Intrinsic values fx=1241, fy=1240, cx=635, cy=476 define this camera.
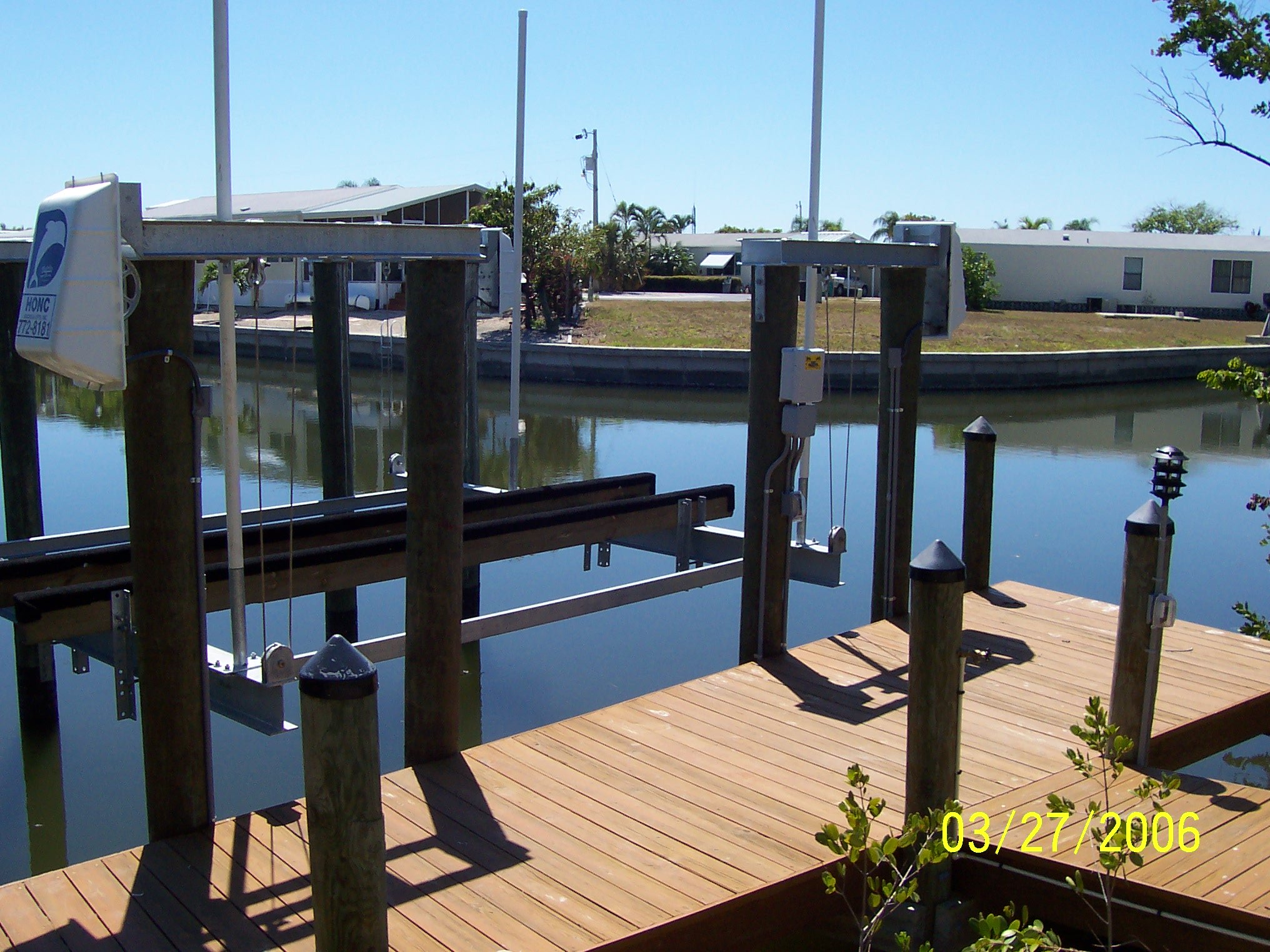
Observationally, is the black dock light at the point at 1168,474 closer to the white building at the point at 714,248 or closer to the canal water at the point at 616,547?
the canal water at the point at 616,547

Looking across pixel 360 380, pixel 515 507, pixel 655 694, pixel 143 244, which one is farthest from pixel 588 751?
pixel 360 380

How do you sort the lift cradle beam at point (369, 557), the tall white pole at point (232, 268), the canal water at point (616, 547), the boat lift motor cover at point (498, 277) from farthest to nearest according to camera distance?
the canal water at point (616, 547) < the boat lift motor cover at point (498, 277) < the lift cradle beam at point (369, 557) < the tall white pole at point (232, 268)

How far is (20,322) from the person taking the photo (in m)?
3.69

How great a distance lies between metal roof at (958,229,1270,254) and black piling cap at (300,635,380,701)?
41.8 m

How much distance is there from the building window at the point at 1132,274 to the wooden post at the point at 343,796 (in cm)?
4328

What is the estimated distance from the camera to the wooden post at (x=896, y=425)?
6887 millimetres

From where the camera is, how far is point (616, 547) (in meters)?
11.9

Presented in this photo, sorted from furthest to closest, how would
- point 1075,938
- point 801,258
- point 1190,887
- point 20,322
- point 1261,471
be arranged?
point 1261,471, point 801,258, point 1075,938, point 1190,887, point 20,322

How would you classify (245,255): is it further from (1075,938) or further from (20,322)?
(1075,938)

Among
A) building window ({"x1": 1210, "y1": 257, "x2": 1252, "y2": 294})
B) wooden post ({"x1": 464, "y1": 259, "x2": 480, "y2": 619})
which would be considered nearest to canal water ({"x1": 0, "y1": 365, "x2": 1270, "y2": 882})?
wooden post ({"x1": 464, "y1": 259, "x2": 480, "y2": 619})

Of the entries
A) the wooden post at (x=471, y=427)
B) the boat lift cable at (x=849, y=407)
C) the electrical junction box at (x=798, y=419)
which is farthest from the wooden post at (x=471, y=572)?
the boat lift cable at (x=849, y=407)

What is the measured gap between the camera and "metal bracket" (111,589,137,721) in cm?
476

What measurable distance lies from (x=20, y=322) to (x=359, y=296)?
29.1 meters

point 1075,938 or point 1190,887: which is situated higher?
point 1190,887
